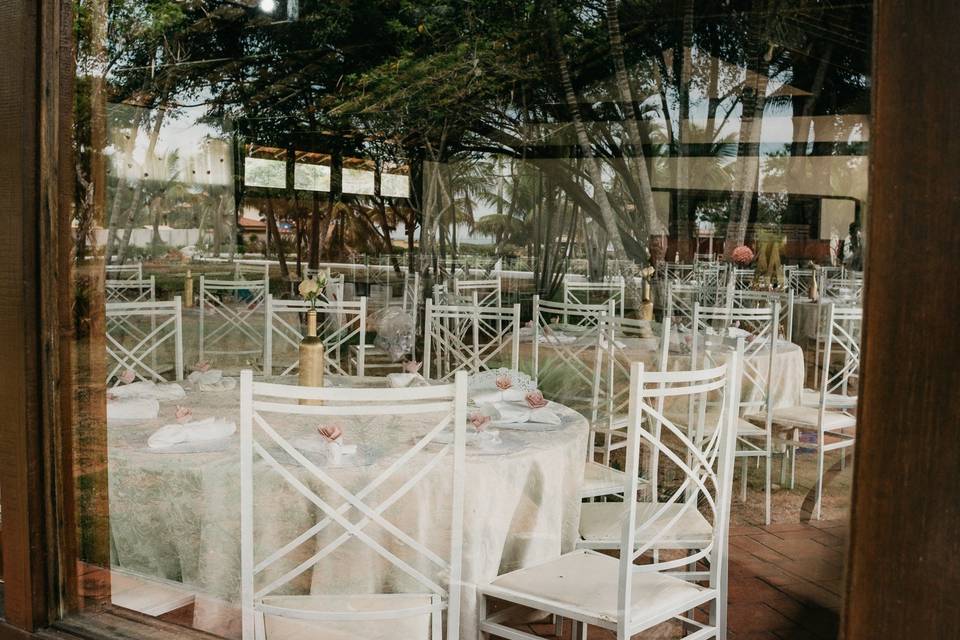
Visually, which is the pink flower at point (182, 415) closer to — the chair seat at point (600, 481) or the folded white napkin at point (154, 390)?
the folded white napkin at point (154, 390)

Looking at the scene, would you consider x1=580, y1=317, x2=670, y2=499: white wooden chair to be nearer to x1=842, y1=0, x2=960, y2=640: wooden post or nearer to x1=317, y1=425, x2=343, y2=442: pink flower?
x1=317, y1=425, x2=343, y2=442: pink flower

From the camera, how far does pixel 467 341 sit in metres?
5.00

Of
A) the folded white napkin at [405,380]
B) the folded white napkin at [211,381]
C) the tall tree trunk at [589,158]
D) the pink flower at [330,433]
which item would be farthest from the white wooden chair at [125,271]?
the tall tree trunk at [589,158]

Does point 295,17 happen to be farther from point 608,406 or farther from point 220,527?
point 220,527

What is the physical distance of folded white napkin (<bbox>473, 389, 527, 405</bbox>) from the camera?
2350 mm

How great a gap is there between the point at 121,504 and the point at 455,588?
73 centimetres

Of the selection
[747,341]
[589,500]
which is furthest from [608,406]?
[589,500]

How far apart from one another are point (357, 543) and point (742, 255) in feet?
10.5

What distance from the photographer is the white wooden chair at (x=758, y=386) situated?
281 centimetres

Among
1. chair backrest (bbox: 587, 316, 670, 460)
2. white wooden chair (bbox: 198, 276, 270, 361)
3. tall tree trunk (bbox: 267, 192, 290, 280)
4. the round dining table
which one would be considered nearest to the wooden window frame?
the round dining table

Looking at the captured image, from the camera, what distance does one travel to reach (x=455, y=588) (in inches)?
62.2

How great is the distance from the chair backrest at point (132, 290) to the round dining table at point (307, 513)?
30cm

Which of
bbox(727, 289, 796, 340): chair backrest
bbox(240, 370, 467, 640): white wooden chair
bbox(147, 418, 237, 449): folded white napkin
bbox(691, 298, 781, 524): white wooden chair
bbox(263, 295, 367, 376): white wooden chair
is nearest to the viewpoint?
bbox(240, 370, 467, 640): white wooden chair

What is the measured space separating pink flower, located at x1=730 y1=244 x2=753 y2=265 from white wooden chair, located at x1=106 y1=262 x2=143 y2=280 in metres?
2.90
